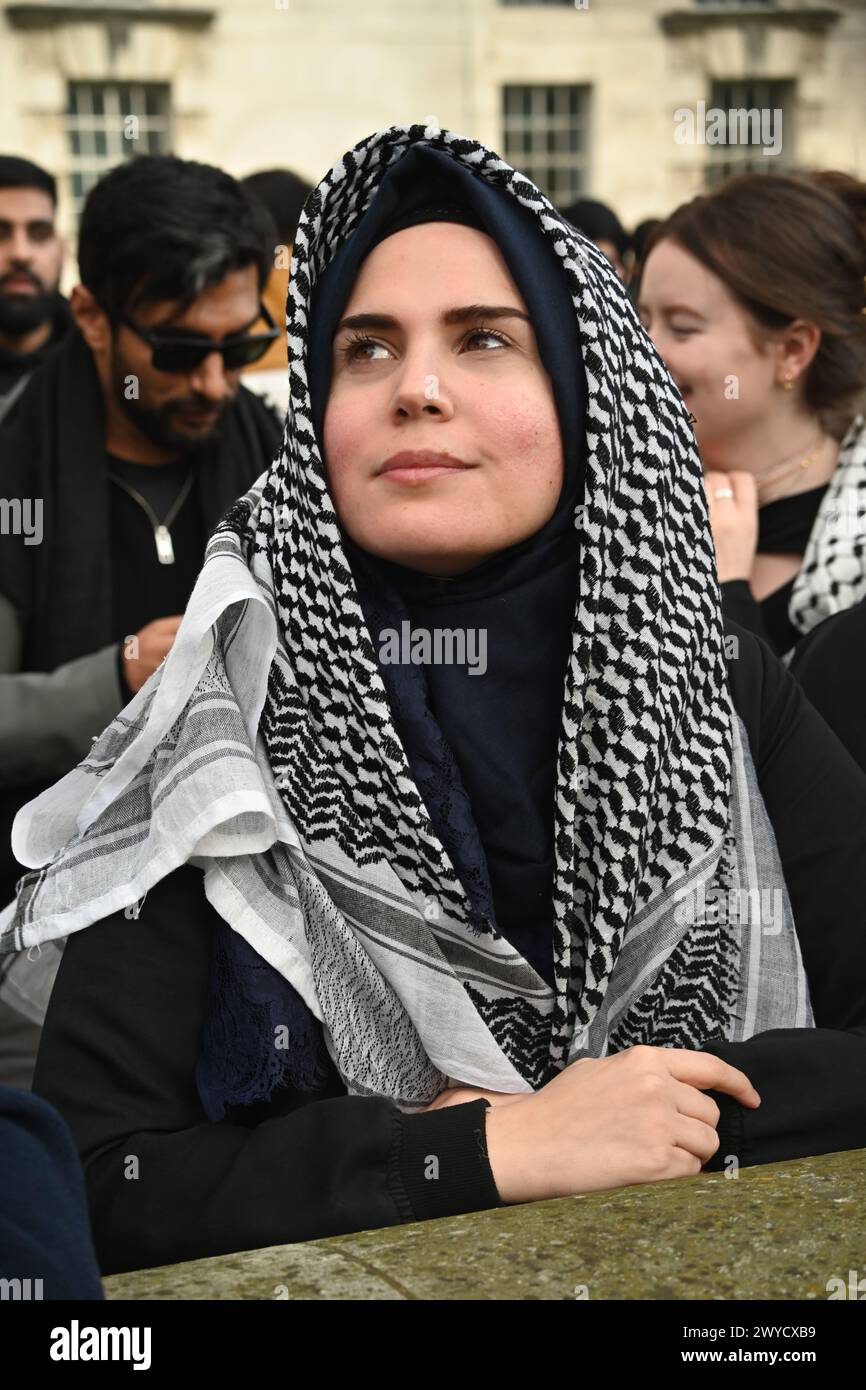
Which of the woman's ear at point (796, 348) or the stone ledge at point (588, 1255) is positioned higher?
the woman's ear at point (796, 348)

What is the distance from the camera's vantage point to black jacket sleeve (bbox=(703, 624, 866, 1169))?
206 cm

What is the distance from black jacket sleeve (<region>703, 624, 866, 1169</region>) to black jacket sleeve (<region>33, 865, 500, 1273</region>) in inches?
16.2

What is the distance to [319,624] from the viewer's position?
2119 mm

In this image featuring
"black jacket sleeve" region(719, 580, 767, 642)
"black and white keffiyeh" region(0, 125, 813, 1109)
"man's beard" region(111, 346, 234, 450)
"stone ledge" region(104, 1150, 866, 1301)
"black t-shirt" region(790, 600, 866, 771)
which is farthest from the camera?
"man's beard" region(111, 346, 234, 450)

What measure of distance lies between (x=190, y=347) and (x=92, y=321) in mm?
312

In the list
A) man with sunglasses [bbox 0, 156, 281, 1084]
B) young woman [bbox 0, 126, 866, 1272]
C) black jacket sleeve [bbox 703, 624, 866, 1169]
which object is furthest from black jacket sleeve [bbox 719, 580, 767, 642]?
man with sunglasses [bbox 0, 156, 281, 1084]

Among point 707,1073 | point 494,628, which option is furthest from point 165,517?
point 707,1073

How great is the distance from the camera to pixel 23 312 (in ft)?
22.6

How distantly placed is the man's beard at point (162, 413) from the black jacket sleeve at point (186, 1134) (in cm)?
240

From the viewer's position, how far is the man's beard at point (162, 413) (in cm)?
425

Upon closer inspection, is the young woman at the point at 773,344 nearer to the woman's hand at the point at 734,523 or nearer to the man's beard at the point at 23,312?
the woman's hand at the point at 734,523

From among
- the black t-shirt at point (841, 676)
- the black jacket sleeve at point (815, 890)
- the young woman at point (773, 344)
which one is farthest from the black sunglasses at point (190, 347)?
the black jacket sleeve at point (815, 890)

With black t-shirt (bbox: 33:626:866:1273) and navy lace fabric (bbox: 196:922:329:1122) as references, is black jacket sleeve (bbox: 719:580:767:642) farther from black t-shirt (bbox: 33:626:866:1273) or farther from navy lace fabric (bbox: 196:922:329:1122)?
navy lace fabric (bbox: 196:922:329:1122)

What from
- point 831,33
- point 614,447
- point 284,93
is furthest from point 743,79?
point 614,447
